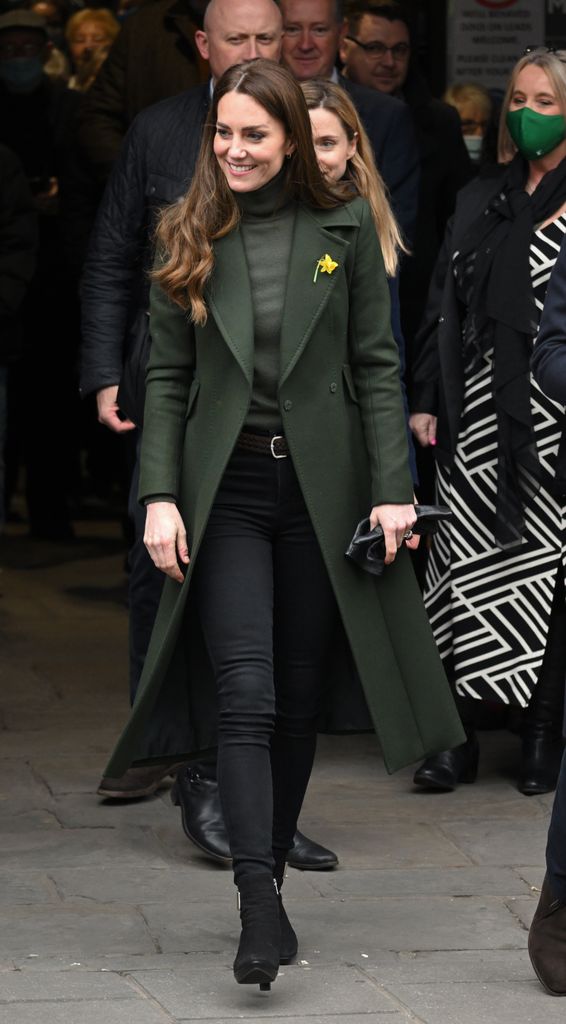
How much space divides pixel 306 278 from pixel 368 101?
1927 mm

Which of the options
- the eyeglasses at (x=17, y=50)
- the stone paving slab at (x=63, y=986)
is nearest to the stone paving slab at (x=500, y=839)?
the stone paving slab at (x=63, y=986)

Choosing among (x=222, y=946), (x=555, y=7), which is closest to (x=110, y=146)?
(x=555, y=7)

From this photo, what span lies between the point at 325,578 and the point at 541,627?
65.3 inches

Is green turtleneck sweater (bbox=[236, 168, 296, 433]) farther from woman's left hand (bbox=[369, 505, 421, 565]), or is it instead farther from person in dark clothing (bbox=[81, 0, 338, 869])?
person in dark clothing (bbox=[81, 0, 338, 869])

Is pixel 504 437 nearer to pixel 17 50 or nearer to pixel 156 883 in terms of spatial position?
pixel 156 883

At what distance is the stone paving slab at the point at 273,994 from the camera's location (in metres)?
4.23

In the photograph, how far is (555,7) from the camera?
334 inches

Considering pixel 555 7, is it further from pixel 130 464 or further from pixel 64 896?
pixel 64 896

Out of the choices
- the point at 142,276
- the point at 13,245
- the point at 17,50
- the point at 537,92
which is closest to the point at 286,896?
the point at 142,276

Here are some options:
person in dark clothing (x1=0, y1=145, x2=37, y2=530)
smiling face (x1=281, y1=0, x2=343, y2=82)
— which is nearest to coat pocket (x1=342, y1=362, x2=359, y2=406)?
smiling face (x1=281, y1=0, x2=343, y2=82)

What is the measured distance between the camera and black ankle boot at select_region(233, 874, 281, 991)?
4.23 m

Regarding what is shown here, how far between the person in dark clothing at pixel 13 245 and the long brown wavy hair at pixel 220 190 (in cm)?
384

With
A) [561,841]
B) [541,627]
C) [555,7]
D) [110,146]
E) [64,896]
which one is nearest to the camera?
[561,841]

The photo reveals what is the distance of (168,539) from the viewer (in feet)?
14.6
